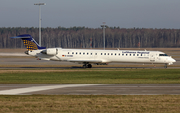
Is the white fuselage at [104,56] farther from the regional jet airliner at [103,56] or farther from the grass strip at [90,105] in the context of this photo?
the grass strip at [90,105]

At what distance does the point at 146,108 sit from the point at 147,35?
19088cm

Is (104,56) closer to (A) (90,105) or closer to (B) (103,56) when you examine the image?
(B) (103,56)

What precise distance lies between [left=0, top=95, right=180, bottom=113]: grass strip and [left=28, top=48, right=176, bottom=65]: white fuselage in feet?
88.9

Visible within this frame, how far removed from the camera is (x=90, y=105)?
545 inches

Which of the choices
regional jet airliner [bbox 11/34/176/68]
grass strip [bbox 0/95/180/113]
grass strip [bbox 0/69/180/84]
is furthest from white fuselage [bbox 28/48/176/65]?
grass strip [bbox 0/95/180/113]

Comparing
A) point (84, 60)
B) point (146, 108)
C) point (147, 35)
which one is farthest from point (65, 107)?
point (147, 35)

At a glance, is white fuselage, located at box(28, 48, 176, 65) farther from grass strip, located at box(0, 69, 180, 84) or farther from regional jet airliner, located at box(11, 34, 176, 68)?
grass strip, located at box(0, 69, 180, 84)

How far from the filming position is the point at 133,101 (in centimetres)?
1491

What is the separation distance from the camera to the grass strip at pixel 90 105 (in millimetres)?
12656

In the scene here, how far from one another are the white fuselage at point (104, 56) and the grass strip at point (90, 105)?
2709 cm

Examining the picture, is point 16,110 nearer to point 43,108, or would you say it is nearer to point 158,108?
point 43,108

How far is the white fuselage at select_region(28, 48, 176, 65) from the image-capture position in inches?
1687

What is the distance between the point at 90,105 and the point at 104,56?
29489 mm

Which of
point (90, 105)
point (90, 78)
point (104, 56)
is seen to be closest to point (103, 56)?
point (104, 56)
